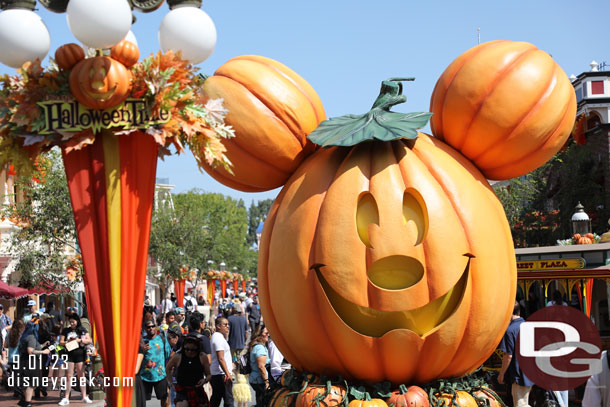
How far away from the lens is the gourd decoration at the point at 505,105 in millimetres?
4953

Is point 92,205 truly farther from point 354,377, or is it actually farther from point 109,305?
point 354,377

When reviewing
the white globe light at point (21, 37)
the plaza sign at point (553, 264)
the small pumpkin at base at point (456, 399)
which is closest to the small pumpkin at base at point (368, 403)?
the small pumpkin at base at point (456, 399)

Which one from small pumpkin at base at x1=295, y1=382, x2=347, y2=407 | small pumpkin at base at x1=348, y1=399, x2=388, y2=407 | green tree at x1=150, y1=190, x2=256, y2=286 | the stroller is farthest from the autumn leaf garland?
green tree at x1=150, y1=190, x2=256, y2=286

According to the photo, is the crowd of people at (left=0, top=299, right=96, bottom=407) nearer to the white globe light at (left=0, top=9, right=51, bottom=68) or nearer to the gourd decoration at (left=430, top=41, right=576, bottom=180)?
the gourd decoration at (left=430, top=41, right=576, bottom=180)

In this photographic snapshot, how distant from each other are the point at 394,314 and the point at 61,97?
2.40 m

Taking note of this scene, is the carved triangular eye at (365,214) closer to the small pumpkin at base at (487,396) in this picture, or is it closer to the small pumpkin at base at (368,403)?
the small pumpkin at base at (368,403)

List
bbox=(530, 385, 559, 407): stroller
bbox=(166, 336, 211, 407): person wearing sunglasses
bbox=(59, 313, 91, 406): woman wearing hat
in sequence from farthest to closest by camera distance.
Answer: bbox=(59, 313, 91, 406): woman wearing hat → bbox=(530, 385, 559, 407): stroller → bbox=(166, 336, 211, 407): person wearing sunglasses

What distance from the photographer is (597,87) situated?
28.2 meters

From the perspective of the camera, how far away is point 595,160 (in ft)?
92.3

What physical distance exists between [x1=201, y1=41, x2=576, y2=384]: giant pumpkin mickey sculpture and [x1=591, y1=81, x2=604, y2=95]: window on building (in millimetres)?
24990

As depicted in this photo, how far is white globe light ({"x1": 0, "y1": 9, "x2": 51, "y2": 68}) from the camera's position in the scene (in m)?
3.68

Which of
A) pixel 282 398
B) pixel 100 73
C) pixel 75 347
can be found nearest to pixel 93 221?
pixel 100 73

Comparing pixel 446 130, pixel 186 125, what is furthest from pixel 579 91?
pixel 186 125

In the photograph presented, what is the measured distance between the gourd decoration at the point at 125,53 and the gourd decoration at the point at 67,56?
7.1 inches
